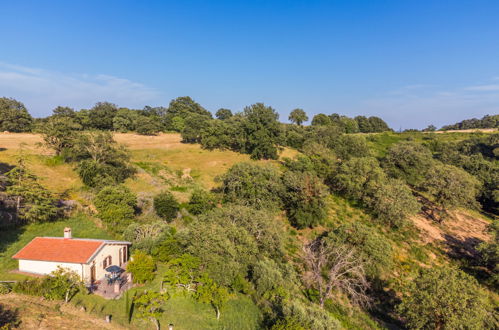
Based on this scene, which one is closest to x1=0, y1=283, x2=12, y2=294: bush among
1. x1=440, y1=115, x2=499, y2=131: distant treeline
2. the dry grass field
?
the dry grass field

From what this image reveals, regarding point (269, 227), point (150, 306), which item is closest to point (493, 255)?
point (269, 227)

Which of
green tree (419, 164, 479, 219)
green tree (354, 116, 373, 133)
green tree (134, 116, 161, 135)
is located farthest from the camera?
green tree (354, 116, 373, 133)

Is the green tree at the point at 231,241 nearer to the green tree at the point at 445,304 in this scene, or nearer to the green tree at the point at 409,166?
the green tree at the point at 445,304

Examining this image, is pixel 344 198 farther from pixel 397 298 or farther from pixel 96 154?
pixel 96 154

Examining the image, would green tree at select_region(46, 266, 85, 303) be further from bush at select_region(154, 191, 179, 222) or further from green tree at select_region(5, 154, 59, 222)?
bush at select_region(154, 191, 179, 222)

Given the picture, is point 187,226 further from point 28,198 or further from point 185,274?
point 28,198

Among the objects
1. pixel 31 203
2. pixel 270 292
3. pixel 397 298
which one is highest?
pixel 31 203

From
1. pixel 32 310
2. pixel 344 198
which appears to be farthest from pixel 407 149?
pixel 32 310
